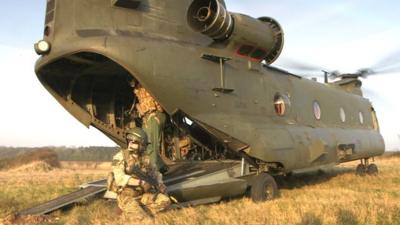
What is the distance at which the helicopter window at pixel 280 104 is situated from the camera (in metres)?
10.2

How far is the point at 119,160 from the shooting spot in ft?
20.6

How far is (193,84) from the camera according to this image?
314 inches

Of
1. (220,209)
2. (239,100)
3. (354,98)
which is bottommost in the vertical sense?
(220,209)

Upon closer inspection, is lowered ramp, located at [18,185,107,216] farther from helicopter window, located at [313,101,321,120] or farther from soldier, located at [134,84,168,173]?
helicopter window, located at [313,101,321,120]

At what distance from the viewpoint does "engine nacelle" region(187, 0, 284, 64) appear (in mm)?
8254

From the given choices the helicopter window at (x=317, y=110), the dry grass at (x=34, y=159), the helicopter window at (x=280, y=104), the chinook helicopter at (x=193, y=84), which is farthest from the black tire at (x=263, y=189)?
the dry grass at (x=34, y=159)

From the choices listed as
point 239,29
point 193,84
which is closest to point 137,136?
point 193,84

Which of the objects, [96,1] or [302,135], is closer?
[96,1]

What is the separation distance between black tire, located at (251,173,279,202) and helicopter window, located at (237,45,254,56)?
2643mm

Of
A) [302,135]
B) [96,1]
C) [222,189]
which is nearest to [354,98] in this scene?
[302,135]

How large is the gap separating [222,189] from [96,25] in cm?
379

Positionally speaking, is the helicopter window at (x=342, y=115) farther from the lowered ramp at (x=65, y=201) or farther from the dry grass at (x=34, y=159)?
the dry grass at (x=34, y=159)

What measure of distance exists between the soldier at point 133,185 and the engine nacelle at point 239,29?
296cm

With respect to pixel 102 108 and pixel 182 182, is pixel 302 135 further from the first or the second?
pixel 102 108
